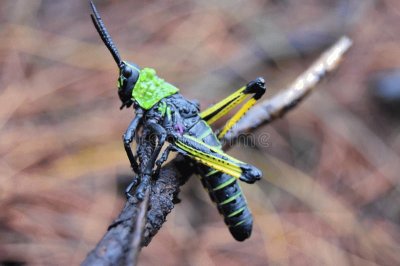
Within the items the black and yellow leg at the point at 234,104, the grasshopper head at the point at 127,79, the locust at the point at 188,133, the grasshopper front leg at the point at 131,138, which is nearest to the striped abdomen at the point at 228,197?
the locust at the point at 188,133

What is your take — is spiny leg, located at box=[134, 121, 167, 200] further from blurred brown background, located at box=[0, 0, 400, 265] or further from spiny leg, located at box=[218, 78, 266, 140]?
blurred brown background, located at box=[0, 0, 400, 265]

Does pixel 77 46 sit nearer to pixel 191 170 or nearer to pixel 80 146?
pixel 80 146

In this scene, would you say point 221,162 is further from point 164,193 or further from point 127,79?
point 127,79

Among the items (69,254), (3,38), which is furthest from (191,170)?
(3,38)

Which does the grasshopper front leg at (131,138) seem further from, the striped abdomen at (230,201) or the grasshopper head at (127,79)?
the striped abdomen at (230,201)

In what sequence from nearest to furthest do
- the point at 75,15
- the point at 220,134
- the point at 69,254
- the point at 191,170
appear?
the point at 191,170
the point at 220,134
the point at 69,254
the point at 75,15

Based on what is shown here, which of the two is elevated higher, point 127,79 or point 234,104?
point 127,79

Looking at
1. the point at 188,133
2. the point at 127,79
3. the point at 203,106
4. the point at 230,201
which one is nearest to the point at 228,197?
the point at 230,201
